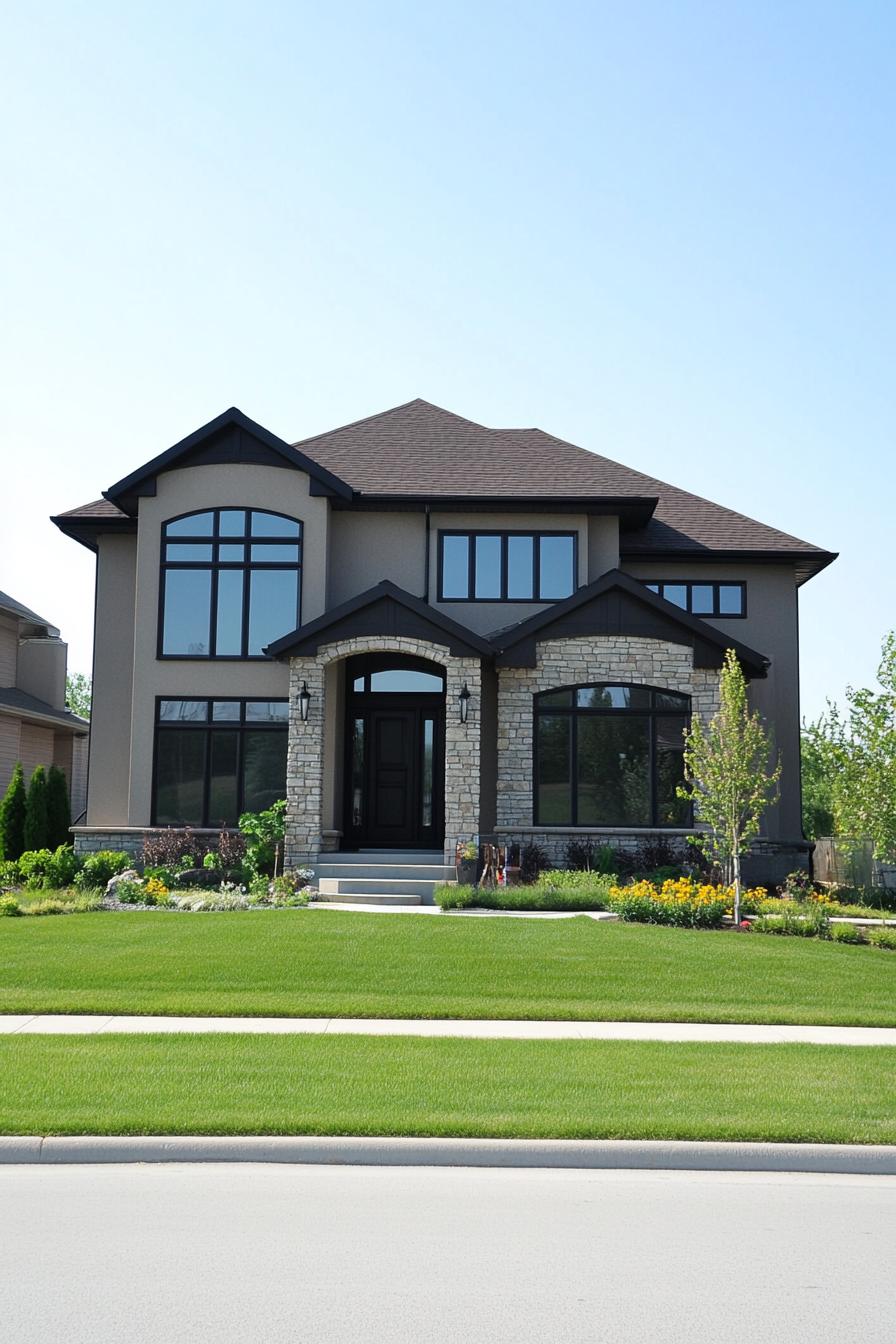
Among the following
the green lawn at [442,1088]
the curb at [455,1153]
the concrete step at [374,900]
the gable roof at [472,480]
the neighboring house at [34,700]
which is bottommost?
the curb at [455,1153]

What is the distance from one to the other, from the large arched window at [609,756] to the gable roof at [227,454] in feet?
19.6

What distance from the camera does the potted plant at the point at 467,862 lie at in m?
20.8

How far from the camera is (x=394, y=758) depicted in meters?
23.9

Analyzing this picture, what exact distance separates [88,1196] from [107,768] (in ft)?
60.0

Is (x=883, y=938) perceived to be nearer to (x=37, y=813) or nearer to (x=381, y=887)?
(x=381, y=887)

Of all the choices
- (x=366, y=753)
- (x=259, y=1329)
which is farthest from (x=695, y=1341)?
(x=366, y=753)

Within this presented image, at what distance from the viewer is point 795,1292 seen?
17.4ft

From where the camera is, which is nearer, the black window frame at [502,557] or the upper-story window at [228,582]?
the upper-story window at [228,582]

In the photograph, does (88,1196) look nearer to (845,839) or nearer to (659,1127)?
(659,1127)

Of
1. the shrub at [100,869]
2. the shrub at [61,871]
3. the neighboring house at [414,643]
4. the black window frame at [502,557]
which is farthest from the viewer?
the black window frame at [502,557]

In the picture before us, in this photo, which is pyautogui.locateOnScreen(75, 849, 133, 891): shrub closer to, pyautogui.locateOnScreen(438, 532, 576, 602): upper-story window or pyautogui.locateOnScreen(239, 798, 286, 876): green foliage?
pyautogui.locateOnScreen(239, 798, 286, 876): green foliage

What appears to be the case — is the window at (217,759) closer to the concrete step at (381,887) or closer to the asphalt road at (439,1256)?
the concrete step at (381,887)

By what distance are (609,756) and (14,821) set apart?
1212cm

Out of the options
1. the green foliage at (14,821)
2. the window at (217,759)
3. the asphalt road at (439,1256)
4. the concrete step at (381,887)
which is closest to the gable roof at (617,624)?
the concrete step at (381,887)
